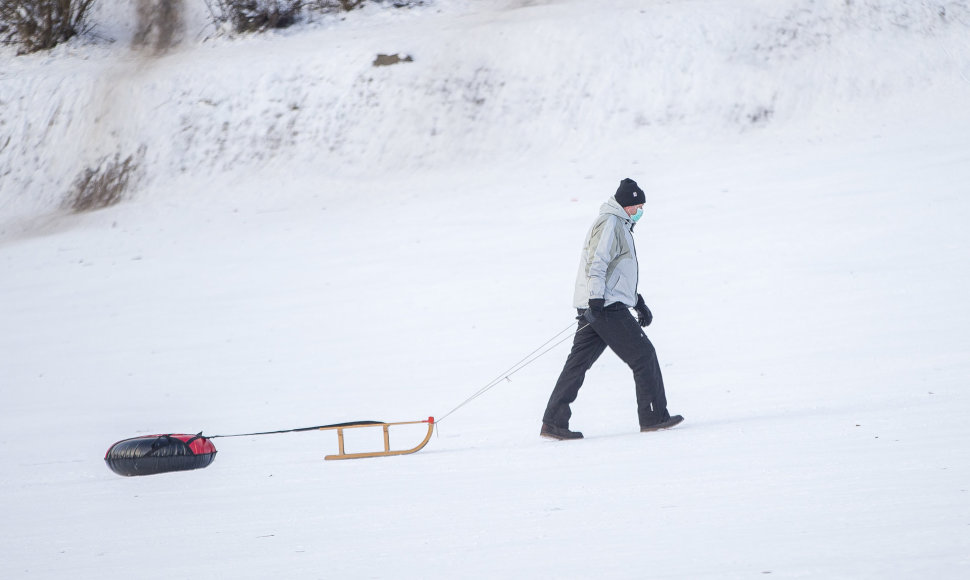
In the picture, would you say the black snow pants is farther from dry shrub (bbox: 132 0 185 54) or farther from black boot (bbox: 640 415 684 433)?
dry shrub (bbox: 132 0 185 54)

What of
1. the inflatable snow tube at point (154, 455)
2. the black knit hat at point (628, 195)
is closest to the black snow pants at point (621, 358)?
the black knit hat at point (628, 195)

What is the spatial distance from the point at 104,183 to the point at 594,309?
51.5ft

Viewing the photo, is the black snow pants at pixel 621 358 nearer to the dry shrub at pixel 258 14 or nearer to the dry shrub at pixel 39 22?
the dry shrub at pixel 258 14

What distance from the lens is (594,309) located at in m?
5.94

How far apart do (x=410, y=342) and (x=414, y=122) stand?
896 centimetres

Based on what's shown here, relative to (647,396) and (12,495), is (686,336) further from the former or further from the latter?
(12,495)

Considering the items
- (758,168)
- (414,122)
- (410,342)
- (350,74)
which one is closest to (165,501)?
(410,342)

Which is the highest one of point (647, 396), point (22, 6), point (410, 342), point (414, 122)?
point (22, 6)

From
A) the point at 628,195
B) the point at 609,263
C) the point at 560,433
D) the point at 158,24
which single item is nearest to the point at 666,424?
the point at 560,433

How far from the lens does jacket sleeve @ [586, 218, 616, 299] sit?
5922 mm

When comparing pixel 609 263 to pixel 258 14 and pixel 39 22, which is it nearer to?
pixel 258 14

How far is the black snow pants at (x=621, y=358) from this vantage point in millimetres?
5949

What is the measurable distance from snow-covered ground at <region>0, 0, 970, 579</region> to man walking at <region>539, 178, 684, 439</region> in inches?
9.5

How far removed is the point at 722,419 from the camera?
21.3 ft
